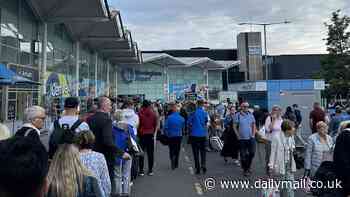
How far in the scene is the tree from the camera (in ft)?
90.8

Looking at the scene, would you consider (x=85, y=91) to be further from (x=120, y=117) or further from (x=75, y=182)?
(x=75, y=182)

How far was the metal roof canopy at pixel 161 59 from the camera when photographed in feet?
160

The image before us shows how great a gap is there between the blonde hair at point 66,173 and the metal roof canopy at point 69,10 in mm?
14139

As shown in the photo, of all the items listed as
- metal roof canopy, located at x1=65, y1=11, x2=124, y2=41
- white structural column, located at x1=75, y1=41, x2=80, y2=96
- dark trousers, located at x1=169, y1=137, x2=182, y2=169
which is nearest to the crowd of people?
dark trousers, located at x1=169, y1=137, x2=182, y2=169

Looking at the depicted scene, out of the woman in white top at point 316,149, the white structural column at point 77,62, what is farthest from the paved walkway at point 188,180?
the white structural column at point 77,62

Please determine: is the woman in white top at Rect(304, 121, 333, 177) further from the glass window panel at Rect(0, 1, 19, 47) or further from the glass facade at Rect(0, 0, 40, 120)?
the glass window panel at Rect(0, 1, 19, 47)

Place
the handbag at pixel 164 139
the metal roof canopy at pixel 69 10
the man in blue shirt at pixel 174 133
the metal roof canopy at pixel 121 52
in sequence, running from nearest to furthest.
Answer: the man in blue shirt at pixel 174 133
the handbag at pixel 164 139
the metal roof canopy at pixel 69 10
the metal roof canopy at pixel 121 52

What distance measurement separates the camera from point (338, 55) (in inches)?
1106

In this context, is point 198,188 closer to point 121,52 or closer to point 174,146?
point 174,146

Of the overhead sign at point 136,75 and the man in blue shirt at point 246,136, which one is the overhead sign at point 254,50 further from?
the man in blue shirt at point 246,136

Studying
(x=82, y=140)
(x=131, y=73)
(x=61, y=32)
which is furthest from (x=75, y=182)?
(x=131, y=73)

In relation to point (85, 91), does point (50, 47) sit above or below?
above

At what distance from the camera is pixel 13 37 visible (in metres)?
14.3

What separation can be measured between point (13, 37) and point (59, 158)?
42.7ft
